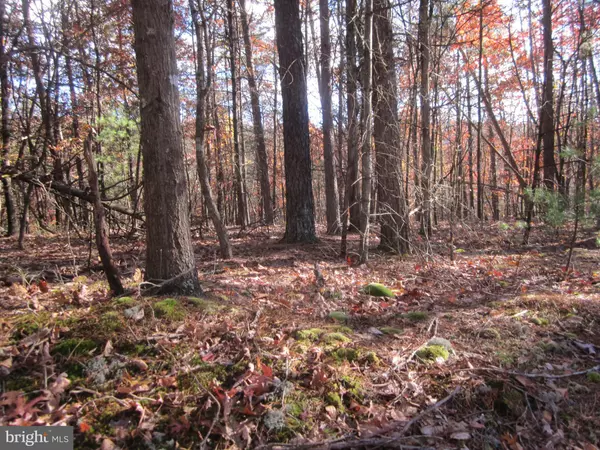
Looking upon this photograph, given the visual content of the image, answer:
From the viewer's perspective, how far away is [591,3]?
32.7 ft

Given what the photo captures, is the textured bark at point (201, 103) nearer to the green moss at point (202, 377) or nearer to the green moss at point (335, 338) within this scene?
the green moss at point (335, 338)

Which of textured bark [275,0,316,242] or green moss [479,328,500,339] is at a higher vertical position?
textured bark [275,0,316,242]

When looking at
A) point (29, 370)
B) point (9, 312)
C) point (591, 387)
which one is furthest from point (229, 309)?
point (591, 387)

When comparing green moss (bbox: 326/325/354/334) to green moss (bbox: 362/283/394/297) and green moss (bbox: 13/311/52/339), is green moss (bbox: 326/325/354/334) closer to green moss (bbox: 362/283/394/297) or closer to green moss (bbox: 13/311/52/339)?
green moss (bbox: 362/283/394/297)

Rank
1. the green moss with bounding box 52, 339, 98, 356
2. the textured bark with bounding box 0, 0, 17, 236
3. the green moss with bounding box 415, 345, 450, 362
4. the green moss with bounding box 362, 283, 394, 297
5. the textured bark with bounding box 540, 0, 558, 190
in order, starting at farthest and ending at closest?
the textured bark with bounding box 540, 0, 558, 190
the textured bark with bounding box 0, 0, 17, 236
the green moss with bounding box 362, 283, 394, 297
the green moss with bounding box 415, 345, 450, 362
the green moss with bounding box 52, 339, 98, 356

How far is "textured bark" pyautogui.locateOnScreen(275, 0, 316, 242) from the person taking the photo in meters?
7.70

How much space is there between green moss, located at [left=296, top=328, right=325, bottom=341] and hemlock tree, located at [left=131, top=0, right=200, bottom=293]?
4.56ft

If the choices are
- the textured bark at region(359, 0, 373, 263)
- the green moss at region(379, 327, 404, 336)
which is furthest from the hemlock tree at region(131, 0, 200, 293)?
the textured bark at region(359, 0, 373, 263)

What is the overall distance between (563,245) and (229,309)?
836 cm

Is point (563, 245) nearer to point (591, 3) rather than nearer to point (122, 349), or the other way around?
point (591, 3)

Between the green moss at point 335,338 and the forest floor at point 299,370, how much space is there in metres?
0.02

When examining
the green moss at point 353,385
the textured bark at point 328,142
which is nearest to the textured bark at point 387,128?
the textured bark at point 328,142

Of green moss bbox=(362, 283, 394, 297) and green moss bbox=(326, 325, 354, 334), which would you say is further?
green moss bbox=(362, 283, 394, 297)

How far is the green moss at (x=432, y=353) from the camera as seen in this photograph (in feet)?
9.05
